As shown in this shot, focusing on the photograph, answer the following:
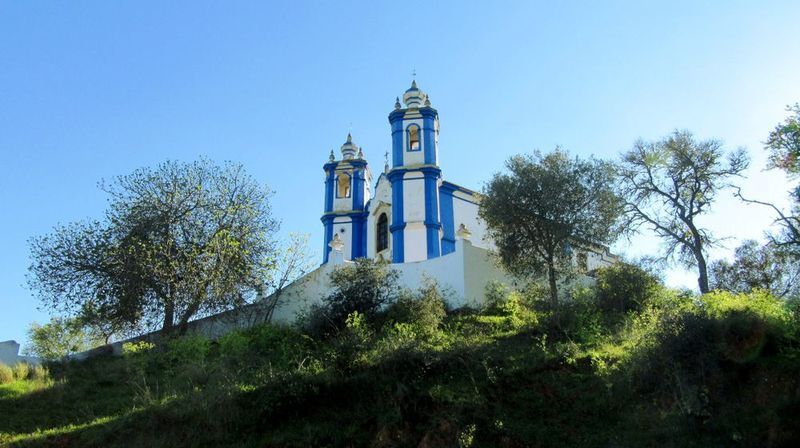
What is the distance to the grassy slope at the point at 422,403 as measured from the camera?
37.8 ft

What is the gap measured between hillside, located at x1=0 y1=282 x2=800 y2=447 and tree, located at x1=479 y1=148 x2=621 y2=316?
3.87 metres

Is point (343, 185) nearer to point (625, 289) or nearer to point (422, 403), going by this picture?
point (625, 289)

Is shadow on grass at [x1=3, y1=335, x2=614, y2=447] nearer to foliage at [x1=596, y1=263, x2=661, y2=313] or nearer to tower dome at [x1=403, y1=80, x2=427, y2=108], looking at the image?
foliage at [x1=596, y1=263, x2=661, y2=313]

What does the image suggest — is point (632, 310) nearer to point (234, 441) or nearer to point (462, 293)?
point (462, 293)

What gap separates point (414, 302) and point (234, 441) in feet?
24.4

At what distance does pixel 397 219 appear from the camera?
1203 inches

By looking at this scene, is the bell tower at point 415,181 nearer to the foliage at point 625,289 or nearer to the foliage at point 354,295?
the foliage at point 354,295

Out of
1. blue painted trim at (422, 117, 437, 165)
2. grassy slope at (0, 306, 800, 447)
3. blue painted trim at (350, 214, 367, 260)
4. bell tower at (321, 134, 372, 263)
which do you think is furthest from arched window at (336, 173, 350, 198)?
grassy slope at (0, 306, 800, 447)

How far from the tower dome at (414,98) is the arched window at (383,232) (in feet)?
16.9

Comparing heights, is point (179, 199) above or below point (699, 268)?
above

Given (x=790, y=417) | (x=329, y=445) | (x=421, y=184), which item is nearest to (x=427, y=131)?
(x=421, y=184)

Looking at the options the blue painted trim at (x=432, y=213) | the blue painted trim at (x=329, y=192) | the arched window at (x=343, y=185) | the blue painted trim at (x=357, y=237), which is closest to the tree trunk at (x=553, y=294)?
the blue painted trim at (x=432, y=213)

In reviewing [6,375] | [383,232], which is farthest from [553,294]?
[383,232]

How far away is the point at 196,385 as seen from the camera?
15500 mm
